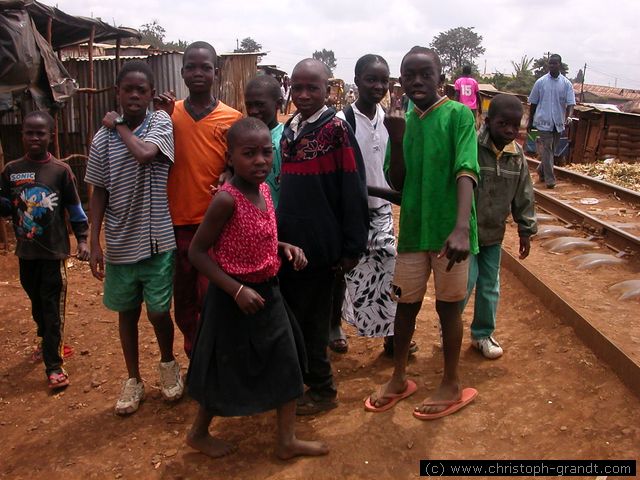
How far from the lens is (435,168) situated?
9.02ft

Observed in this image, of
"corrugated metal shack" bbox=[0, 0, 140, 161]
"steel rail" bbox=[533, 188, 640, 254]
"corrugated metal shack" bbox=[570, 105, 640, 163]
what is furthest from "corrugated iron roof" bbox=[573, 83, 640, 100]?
"corrugated metal shack" bbox=[0, 0, 140, 161]

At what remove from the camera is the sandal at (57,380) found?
362 cm

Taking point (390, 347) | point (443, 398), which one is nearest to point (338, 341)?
point (390, 347)

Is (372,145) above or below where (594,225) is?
above

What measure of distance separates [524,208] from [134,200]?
2.34 metres

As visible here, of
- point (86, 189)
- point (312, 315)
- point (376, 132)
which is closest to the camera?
point (312, 315)

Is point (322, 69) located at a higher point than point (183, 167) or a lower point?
higher

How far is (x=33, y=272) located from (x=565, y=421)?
10.8 feet

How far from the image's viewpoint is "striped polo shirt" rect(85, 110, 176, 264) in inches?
118

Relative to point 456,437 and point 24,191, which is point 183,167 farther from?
point 456,437

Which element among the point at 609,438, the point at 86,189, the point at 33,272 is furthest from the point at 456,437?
the point at 86,189

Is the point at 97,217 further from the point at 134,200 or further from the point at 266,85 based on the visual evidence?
the point at 266,85

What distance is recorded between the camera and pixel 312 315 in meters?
3.01

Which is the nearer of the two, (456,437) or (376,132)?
(456,437)
